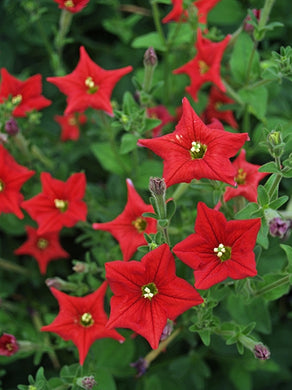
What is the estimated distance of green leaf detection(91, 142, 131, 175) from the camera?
6.50ft

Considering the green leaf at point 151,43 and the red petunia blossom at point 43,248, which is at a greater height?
the green leaf at point 151,43

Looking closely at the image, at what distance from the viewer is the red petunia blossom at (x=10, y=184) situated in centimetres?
166

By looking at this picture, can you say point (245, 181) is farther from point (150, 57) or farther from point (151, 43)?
point (151, 43)

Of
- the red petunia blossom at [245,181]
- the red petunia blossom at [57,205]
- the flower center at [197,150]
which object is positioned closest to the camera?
the flower center at [197,150]

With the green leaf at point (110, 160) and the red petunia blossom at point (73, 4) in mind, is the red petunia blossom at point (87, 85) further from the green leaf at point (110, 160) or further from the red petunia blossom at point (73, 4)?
the green leaf at point (110, 160)

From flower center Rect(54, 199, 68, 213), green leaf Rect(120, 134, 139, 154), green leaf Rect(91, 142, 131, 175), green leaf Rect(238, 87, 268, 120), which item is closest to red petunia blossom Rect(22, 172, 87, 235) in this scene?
flower center Rect(54, 199, 68, 213)

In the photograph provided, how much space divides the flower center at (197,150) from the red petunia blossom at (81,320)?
1.55 feet

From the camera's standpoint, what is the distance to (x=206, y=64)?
1840mm

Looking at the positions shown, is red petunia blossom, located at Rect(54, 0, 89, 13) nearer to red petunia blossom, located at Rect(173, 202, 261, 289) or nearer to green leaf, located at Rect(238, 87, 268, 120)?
green leaf, located at Rect(238, 87, 268, 120)

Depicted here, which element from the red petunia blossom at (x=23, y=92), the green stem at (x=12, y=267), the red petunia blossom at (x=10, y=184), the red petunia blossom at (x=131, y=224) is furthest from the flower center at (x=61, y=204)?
the green stem at (x=12, y=267)

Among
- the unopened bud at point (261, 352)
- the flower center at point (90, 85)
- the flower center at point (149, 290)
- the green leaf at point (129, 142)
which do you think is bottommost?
the unopened bud at point (261, 352)

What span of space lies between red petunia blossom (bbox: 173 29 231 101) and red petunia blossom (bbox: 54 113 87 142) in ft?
1.87

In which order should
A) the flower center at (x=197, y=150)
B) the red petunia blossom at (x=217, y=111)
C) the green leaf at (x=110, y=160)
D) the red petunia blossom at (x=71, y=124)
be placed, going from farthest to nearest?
the red petunia blossom at (x=71, y=124) < the red petunia blossom at (x=217, y=111) < the green leaf at (x=110, y=160) < the flower center at (x=197, y=150)

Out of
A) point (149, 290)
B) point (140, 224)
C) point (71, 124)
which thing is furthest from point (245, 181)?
point (71, 124)
